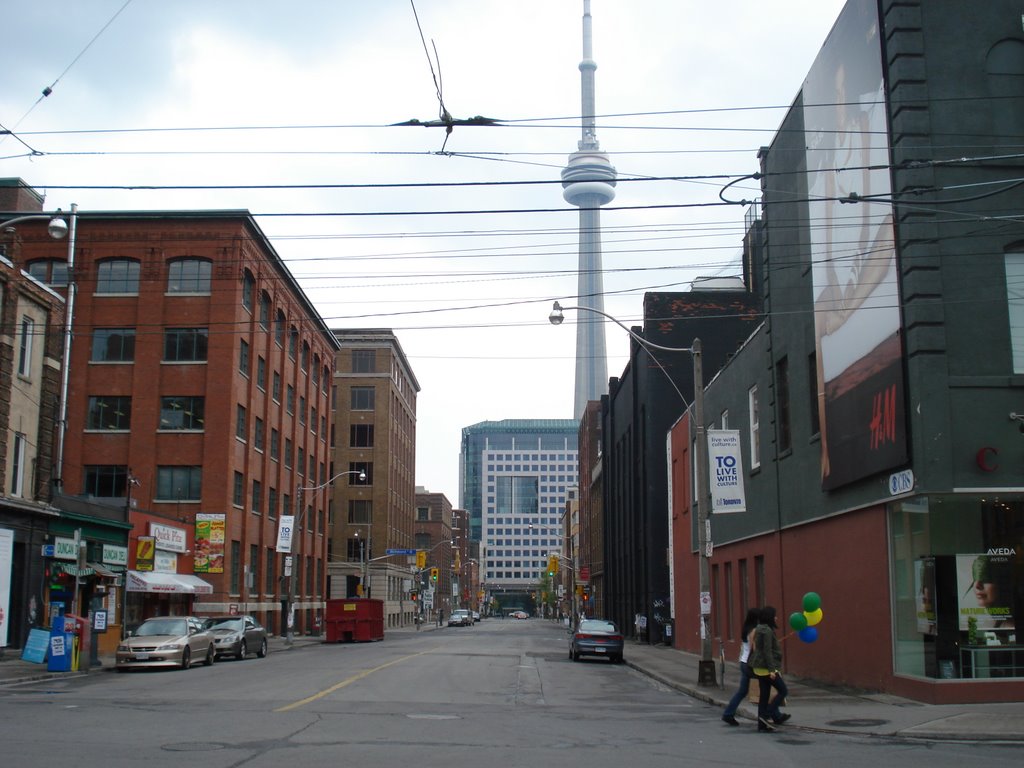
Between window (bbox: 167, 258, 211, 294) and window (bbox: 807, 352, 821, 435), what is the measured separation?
35637 mm

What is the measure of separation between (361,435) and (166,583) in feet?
187

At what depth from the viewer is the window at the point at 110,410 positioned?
51812 millimetres

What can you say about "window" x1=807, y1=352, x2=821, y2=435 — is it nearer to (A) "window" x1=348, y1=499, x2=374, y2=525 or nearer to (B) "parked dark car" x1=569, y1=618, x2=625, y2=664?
(B) "parked dark car" x1=569, y1=618, x2=625, y2=664

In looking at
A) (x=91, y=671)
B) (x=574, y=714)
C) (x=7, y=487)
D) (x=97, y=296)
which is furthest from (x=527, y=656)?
(x=97, y=296)

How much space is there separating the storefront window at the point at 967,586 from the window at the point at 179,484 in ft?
131

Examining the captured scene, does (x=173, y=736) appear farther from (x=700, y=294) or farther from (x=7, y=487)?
(x=700, y=294)

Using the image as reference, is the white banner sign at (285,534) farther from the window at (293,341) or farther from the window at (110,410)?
the window at (293,341)

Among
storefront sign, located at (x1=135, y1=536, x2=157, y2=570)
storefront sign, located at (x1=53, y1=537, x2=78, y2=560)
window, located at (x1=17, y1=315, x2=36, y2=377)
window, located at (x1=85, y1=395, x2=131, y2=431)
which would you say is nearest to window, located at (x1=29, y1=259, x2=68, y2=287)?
window, located at (x1=85, y1=395, x2=131, y2=431)

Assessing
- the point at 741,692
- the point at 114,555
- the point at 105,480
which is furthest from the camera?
the point at 105,480

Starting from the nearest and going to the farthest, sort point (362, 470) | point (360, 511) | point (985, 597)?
point (985, 597) → point (360, 511) → point (362, 470)

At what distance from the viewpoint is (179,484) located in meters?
51.5

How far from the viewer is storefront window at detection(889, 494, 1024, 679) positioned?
17.3 meters

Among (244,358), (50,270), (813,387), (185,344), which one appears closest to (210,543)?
(185,344)

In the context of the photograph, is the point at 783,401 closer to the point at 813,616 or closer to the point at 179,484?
the point at 813,616
